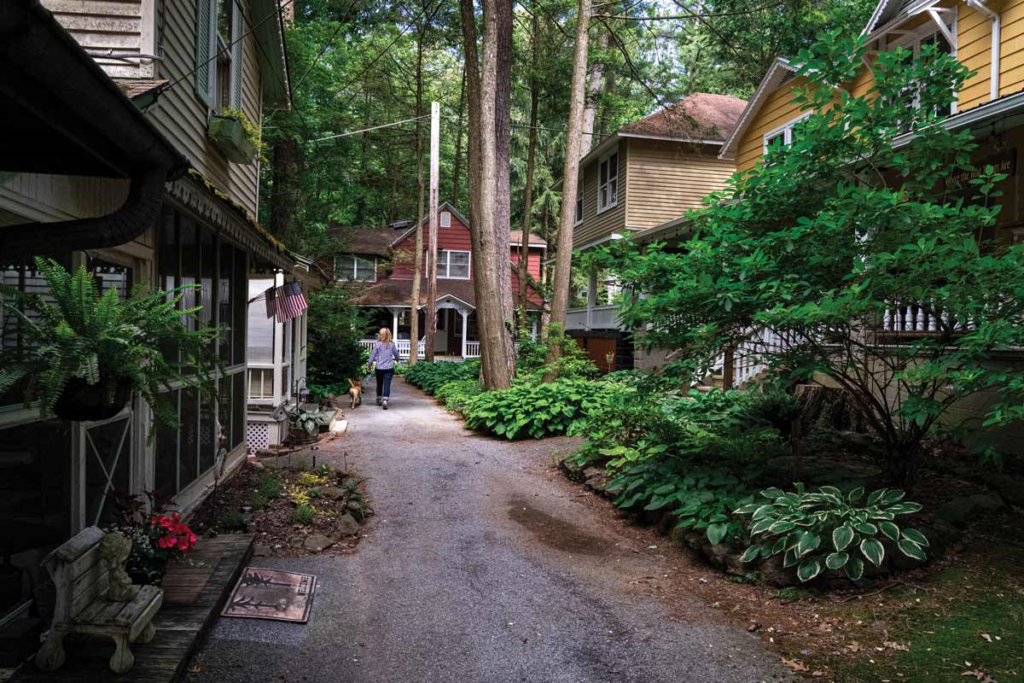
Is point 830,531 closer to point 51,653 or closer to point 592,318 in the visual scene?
point 51,653

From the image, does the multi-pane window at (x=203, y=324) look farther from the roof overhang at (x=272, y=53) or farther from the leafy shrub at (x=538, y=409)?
the leafy shrub at (x=538, y=409)

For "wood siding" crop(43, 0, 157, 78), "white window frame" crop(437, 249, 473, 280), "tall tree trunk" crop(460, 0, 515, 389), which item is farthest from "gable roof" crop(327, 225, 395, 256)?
"wood siding" crop(43, 0, 157, 78)

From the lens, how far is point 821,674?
12.8 feet

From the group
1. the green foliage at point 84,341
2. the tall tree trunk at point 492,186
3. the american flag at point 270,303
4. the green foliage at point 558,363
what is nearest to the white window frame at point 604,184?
the green foliage at point 558,363

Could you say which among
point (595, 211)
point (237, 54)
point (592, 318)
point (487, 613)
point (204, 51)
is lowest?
point (487, 613)

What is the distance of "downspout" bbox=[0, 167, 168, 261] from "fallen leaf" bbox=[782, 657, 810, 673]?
396cm

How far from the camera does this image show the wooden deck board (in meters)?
3.20

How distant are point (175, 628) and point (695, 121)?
1948 cm

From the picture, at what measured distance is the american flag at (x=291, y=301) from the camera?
429 inches

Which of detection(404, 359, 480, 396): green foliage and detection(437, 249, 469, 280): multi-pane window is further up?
detection(437, 249, 469, 280): multi-pane window

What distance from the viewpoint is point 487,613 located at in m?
4.79

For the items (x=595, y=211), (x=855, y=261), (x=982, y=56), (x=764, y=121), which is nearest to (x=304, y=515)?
(x=855, y=261)

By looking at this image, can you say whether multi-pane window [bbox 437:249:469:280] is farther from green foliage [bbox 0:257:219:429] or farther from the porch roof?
green foliage [bbox 0:257:219:429]

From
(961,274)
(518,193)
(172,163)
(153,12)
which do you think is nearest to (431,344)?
(518,193)
